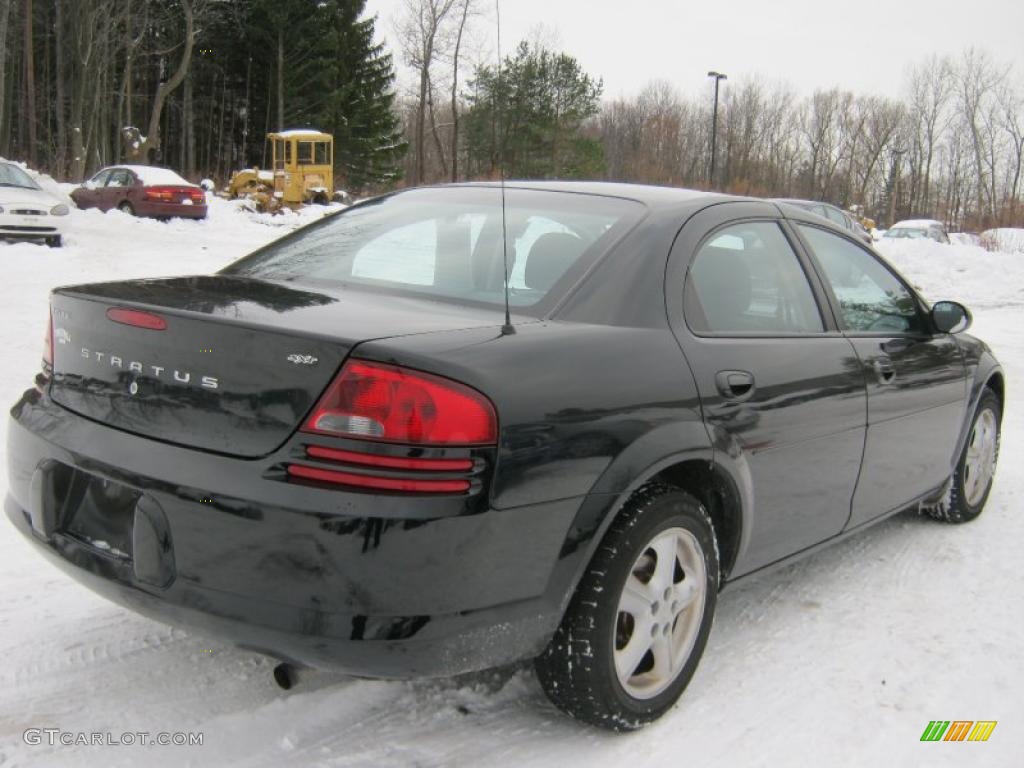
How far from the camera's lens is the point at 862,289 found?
381 cm

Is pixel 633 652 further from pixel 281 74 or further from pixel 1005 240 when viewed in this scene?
pixel 281 74

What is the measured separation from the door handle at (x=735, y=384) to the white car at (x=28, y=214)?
49.0 ft

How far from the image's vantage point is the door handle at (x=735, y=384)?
2.78 metres

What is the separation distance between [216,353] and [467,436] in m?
0.63

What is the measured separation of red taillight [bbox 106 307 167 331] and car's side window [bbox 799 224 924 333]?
2.35 m

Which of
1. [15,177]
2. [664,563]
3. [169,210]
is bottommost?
[664,563]

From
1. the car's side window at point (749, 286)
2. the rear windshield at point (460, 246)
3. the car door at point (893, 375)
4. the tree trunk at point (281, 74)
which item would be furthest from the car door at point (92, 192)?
the car's side window at point (749, 286)

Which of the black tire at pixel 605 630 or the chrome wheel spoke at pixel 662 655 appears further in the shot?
the chrome wheel spoke at pixel 662 655

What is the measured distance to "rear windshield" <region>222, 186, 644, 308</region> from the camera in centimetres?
277

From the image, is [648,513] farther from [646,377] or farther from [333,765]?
[333,765]

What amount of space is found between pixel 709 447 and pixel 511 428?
2.58 ft

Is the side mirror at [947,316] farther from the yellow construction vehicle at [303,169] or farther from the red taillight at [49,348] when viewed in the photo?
the yellow construction vehicle at [303,169]

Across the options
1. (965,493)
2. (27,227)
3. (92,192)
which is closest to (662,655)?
(965,493)

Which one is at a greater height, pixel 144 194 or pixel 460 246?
pixel 144 194
